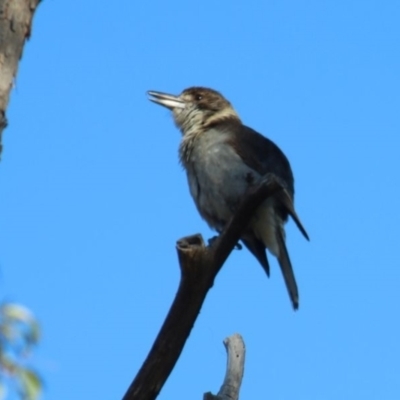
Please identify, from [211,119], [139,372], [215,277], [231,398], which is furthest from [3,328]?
[211,119]

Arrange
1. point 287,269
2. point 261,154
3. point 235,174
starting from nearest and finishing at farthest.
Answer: point 287,269 → point 235,174 → point 261,154

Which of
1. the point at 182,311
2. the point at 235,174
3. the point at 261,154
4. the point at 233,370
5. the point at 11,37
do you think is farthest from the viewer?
the point at 261,154

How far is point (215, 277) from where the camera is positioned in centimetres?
311

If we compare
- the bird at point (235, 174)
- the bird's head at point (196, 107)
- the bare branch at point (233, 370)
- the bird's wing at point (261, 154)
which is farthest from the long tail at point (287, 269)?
the bare branch at point (233, 370)

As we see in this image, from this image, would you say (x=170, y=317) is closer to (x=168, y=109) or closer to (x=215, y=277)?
(x=215, y=277)

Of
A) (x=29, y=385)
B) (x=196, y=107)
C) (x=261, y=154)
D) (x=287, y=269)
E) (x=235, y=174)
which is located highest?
(x=196, y=107)

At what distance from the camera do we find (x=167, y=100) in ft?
22.4

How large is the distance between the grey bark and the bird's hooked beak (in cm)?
411

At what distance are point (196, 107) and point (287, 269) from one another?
1.55 meters

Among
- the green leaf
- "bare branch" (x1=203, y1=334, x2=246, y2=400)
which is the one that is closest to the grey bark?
the green leaf

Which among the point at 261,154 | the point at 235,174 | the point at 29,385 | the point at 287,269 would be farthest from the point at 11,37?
the point at 261,154

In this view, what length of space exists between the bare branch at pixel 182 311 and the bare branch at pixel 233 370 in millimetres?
497

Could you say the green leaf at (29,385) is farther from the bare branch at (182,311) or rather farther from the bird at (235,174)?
the bird at (235,174)

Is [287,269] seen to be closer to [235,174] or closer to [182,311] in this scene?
[235,174]
